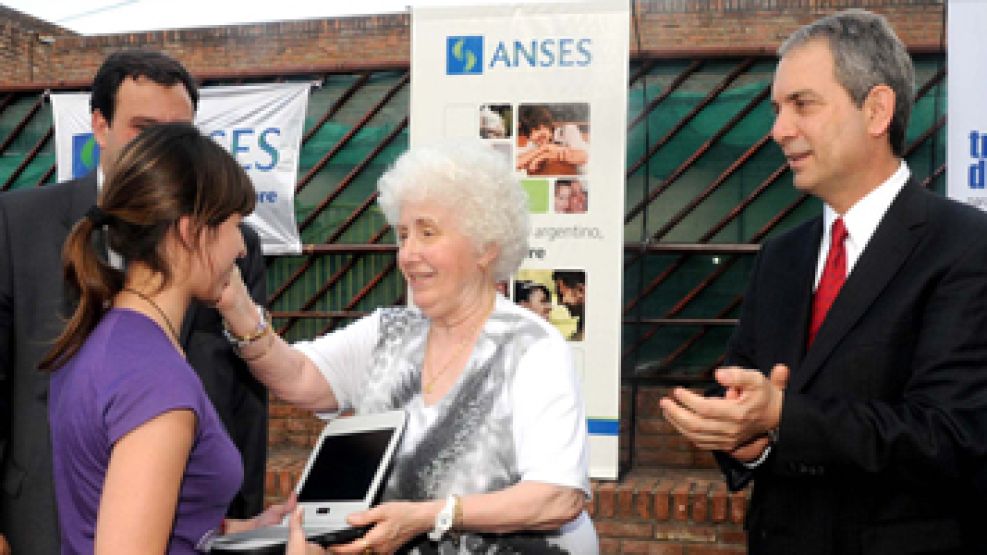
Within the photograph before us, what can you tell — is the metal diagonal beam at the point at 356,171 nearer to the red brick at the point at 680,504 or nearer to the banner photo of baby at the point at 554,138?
the banner photo of baby at the point at 554,138

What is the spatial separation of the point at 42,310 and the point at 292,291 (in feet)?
12.6

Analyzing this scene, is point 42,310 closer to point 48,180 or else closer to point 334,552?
point 334,552

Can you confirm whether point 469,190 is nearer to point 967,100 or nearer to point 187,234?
point 187,234

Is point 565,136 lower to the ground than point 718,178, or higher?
higher

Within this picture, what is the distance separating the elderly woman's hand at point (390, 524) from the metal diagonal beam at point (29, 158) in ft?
18.4

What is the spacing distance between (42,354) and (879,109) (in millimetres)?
1651

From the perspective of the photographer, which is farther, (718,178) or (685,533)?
(718,178)

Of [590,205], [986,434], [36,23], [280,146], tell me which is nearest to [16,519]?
[986,434]

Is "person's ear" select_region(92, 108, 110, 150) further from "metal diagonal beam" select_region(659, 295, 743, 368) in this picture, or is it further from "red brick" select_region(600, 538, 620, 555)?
"metal diagonal beam" select_region(659, 295, 743, 368)

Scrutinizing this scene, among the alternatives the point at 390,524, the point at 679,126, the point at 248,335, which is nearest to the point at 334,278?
the point at 679,126

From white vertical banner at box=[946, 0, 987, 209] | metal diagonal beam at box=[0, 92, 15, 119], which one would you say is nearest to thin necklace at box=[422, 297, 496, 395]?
white vertical banner at box=[946, 0, 987, 209]

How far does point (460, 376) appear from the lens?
66.3 inches

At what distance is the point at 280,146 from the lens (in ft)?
17.7

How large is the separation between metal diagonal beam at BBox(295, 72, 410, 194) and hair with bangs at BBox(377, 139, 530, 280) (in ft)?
12.0
